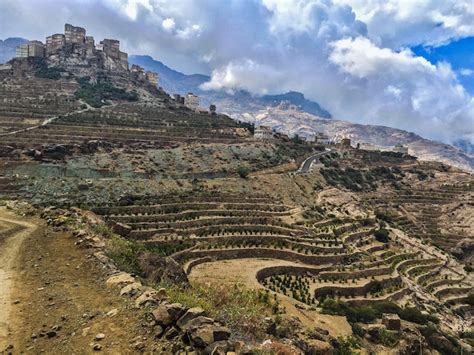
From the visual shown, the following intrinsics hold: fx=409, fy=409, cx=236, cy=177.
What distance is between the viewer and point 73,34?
424 feet

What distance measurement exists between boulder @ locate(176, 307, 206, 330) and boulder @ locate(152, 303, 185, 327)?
7.3 inches

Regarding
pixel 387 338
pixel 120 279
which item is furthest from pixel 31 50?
pixel 387 338

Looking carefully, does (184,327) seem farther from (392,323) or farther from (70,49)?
(70,49)

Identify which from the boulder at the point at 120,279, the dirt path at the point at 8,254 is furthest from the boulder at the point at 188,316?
the dirt path at the point at 8,254

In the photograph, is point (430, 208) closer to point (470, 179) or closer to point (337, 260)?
point (470, 179)

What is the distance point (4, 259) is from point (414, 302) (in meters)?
31.0

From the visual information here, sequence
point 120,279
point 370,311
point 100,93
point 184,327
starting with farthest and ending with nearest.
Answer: point 100,93 → point 370,311 → point 120,279 → point 184,327

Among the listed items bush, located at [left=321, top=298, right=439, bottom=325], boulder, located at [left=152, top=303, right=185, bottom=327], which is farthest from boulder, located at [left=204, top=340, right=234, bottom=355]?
bush, located at [left=321, top=298, right=439, bottom=325]

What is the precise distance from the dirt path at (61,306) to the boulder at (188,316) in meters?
0.75

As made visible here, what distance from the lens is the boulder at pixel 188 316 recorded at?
1009cm

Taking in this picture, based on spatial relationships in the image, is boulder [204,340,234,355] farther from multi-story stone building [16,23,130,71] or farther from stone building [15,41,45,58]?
stone building [15,41,45,58]

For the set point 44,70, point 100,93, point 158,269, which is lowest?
point 158,269

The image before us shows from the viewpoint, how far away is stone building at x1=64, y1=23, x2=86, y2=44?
12875 cm

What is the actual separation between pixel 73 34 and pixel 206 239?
117873mm
